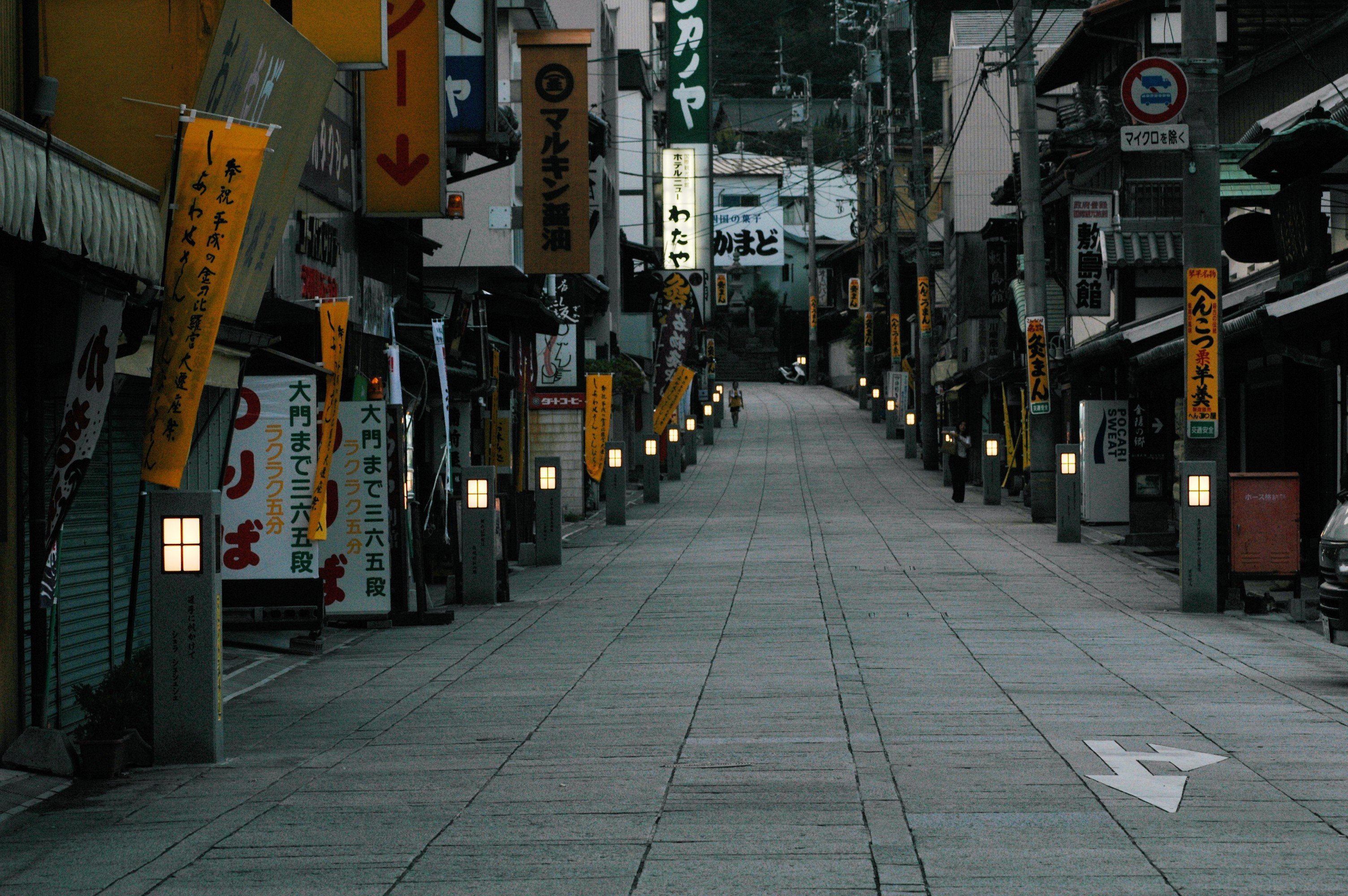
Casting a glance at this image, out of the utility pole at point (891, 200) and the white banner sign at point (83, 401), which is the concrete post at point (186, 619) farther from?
the utility pole at point (891, 200)

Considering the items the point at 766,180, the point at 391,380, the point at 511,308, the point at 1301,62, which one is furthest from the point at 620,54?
the point at 766,180

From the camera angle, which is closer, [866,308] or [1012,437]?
[1012,437]

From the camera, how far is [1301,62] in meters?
28.9

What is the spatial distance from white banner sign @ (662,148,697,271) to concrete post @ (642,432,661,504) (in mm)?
19283

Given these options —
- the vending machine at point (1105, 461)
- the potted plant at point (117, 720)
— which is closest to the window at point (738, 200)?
the vending machine at point (1105, 461)

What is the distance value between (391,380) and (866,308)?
6585cm

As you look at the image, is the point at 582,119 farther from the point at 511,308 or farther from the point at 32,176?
the point at 32,176

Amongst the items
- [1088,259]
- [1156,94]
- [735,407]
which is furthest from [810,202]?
[1156,94]

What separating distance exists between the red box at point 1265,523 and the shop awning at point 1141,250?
1333cm

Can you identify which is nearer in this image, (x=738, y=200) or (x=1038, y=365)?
(x=1038, y=365)

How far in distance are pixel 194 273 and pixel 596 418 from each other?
26.7 m

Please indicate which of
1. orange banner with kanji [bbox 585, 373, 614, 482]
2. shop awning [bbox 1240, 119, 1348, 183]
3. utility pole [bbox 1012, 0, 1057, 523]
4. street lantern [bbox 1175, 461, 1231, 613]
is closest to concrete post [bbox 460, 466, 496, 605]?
street lantern [bbox 1175, 461, 1231, 613]

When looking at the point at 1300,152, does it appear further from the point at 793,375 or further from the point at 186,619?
the point at 793,375

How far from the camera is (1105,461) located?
3022 cm
